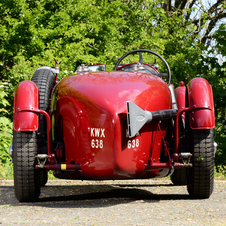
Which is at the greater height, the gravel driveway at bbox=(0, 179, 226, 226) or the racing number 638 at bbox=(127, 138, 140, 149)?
the racing number 638 at bbox=(127, 138, 140, 149)

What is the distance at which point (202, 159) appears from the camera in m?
4.79

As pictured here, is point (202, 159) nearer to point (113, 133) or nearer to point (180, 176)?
point (113, 133)

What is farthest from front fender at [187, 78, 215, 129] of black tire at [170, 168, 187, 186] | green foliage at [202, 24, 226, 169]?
green foliage at [202, 24, 226, 169]

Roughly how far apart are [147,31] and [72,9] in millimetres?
3498

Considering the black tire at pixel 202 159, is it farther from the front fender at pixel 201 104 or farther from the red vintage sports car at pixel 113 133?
the front fender at pixel 201 104

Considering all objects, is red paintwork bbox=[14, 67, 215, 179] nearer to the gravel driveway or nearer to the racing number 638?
the racing number 638

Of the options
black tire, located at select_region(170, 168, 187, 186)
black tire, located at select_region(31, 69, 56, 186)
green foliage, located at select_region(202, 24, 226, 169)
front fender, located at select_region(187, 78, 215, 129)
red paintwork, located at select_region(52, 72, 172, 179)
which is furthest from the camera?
green foliage, located at select_region(202, 24, 226, 169)

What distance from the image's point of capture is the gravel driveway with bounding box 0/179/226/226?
152 inches

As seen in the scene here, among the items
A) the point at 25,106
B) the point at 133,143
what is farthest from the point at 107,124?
the point at 25,106

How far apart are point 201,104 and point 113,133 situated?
3.72 feet

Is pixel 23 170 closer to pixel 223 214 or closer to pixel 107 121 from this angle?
pixel 107 121

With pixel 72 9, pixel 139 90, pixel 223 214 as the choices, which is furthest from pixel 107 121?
pixel 72 9

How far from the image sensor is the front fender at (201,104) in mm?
4711

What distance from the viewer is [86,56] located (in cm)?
1250
